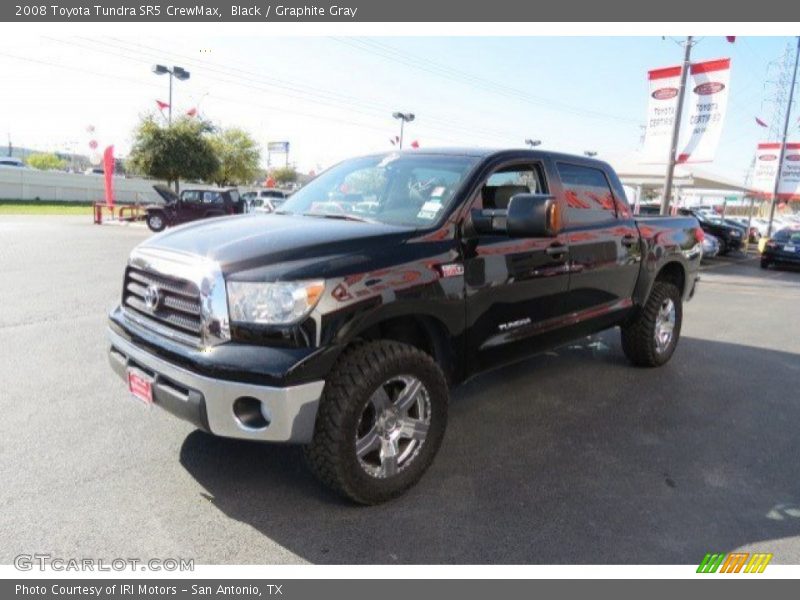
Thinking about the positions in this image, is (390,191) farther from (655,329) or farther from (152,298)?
(655,329)

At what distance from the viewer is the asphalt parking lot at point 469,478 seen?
2742 mm

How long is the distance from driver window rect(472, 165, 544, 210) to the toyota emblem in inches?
77.6

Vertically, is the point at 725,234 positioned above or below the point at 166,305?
above

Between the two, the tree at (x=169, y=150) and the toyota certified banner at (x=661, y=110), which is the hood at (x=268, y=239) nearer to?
the toyota certified banner at (x=661, y=110)

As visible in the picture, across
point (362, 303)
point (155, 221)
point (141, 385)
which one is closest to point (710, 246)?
point (362, 303)

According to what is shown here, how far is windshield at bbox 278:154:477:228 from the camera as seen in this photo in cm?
354

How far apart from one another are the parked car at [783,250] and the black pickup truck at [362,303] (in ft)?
53.0

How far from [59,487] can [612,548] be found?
283 cm

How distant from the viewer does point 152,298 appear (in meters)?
3.05

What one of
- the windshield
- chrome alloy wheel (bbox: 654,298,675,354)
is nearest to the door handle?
the windshield

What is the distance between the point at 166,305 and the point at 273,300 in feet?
2.29

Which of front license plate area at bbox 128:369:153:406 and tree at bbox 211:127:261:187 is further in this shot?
tree at bbox 211:127:261:187

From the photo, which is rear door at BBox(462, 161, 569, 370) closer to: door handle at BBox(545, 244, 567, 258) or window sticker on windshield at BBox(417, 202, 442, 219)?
door handle at BBox(545, 244, 567, 258)

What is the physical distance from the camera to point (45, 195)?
42.5 metres
